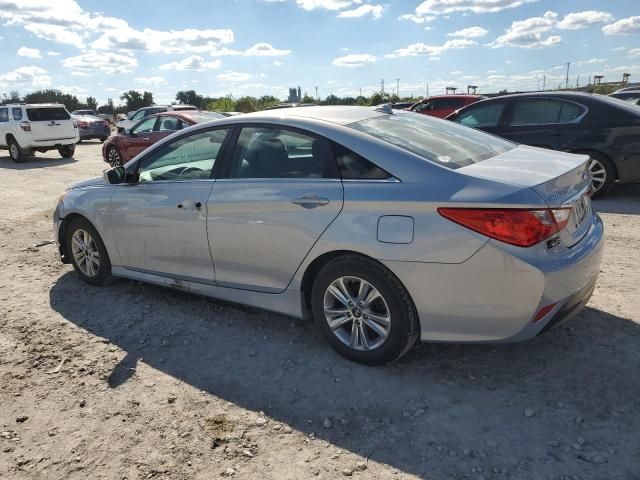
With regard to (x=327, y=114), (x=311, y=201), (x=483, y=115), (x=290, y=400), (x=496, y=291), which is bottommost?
(x=290, y=400)

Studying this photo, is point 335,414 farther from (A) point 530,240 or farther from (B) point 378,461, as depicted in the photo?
(A) point 530,240

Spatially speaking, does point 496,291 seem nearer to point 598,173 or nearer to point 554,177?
point 554,177

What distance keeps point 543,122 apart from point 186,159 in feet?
19.4

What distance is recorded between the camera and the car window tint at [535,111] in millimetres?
8078

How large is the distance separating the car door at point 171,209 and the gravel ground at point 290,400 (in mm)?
451

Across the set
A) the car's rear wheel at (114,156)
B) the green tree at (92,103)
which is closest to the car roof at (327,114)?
the car's rear wheel at (114,156)

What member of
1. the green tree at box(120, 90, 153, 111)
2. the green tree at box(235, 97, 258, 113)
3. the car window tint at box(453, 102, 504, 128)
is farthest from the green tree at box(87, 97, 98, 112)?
the car window tint at box(453, 102, 504, 128)

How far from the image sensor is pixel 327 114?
3.85m

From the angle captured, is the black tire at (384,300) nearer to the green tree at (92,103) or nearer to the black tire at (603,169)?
the black tire at (603,169)

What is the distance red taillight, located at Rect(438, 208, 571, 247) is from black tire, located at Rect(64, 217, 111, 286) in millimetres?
3337

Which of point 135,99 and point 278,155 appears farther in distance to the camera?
point 135,99

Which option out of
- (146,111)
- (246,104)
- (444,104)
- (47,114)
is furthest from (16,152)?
(246,104)

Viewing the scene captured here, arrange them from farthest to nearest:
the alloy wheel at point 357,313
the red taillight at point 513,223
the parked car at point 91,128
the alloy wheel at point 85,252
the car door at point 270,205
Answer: the parked car at point 91,128 → the alloy wheel at point 85,252 → the car door at point 270,205 → the alloy wheel at point 357,313 → the red taillight at point 513,223

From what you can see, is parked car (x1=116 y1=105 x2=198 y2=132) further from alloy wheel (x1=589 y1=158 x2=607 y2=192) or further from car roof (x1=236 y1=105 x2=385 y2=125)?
car roof (x1=236 y1=105 x2=385 y2=125)
